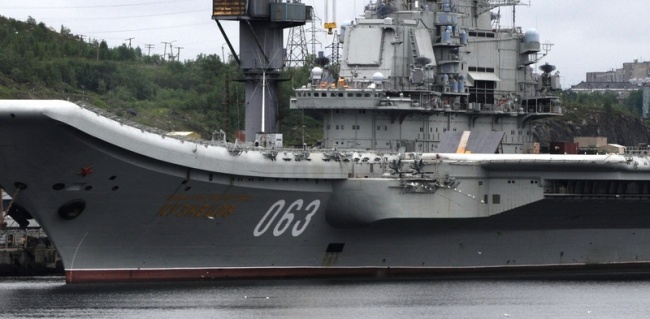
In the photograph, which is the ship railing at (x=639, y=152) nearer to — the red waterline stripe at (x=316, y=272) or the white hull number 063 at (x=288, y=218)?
the red waterline stripe at (x=316, y=272)

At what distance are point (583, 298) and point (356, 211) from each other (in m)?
6.40

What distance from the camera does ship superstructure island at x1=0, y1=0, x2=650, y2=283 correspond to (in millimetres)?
38094

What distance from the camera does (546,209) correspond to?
142 ft

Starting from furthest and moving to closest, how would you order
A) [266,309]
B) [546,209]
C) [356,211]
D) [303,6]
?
[303,6] < [546,209] < [356,211] < [266,309]

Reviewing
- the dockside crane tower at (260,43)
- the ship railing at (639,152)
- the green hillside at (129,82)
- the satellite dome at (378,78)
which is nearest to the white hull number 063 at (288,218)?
the satellite dome at (378,78)

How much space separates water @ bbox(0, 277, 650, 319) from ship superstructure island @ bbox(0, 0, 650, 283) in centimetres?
111

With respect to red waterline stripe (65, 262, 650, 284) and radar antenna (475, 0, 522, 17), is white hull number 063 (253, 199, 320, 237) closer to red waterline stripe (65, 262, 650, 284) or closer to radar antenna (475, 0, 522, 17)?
red waterline stripe (65, 262, 650, 284)

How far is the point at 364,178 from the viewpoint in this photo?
4103 cm

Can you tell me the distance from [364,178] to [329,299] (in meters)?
5.17

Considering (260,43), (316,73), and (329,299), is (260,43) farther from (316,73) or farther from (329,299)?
(329,299)

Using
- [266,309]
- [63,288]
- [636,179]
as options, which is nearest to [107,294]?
[63,288]

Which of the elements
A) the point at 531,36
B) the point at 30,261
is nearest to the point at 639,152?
the point at 531,36

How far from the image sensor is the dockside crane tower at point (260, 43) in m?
49.6

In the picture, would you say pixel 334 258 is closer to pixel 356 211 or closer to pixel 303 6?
pixel 356 211
